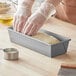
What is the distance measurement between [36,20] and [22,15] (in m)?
0.10

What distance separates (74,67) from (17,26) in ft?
1.30

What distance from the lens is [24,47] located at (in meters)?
1.14

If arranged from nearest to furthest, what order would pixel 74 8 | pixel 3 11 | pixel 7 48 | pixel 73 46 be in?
A: pixel 7 48
pixel 73 46
pixel 74 8
pixel 3 11

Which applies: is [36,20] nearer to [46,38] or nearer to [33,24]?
[33,24]

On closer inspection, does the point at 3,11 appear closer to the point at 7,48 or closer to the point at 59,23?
the point at 59,23

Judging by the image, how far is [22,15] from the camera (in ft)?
4.13

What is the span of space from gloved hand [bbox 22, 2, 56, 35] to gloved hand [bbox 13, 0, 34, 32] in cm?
3

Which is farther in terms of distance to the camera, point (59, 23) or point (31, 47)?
point (59, 23)

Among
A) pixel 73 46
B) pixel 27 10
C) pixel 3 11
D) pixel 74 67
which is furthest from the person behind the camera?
pixel 3 11

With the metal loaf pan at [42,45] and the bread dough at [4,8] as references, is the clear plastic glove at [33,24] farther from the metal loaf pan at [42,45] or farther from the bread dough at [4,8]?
the bread dough at [4,8]

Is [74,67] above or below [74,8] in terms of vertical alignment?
below

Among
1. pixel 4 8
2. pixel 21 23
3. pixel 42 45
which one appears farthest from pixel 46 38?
pixel 4 8

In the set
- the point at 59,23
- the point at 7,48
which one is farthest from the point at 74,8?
the point at 7,48

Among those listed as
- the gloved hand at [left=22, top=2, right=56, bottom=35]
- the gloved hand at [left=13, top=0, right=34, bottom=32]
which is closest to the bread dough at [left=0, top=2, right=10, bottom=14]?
the gloved hand at [left=13, top=0, right=34, bottom=32]
